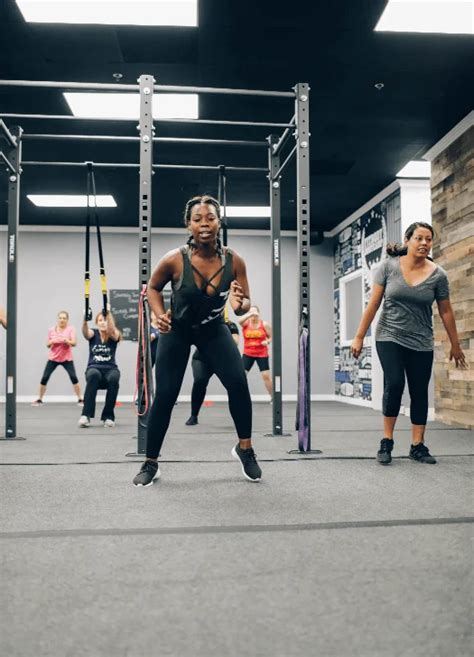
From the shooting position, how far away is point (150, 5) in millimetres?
3965

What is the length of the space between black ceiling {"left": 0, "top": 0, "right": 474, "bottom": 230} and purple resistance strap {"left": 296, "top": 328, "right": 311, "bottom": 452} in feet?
6.90

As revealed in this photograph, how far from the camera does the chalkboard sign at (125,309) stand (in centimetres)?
983

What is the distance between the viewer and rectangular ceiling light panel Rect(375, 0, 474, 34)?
3946 millimetres

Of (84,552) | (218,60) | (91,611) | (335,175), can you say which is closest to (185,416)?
(335,175)

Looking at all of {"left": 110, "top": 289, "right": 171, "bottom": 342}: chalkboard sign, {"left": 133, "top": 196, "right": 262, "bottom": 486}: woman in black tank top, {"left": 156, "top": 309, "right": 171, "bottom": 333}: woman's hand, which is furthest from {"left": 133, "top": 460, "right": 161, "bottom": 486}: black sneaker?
{"left": 110, "top": 289, "right": 171, "bottom": 342}: chalkboard sign

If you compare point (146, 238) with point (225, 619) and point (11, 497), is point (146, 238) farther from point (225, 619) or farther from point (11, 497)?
point (225, 619)

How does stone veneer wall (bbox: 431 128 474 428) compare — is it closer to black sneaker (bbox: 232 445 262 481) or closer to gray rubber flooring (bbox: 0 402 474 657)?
gray rubber flooring (bbox: 0 402 474 657)

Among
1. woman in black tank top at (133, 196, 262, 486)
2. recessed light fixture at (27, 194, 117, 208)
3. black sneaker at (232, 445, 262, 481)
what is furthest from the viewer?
recessed light fixture at (27, 194, 117, 208)

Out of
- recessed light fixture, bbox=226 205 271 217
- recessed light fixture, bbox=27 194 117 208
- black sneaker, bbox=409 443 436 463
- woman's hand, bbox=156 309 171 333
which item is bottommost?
black sneaker, bbox=409 443 436 463

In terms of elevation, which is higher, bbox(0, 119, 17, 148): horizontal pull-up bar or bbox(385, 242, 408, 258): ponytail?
bbox(0, 119, 17, 148): horizontal pull-up bar

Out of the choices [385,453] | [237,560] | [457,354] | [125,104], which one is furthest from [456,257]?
[237,560]

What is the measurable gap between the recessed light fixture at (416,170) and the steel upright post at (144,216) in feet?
13.4

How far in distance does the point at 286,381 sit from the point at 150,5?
672 centimetres

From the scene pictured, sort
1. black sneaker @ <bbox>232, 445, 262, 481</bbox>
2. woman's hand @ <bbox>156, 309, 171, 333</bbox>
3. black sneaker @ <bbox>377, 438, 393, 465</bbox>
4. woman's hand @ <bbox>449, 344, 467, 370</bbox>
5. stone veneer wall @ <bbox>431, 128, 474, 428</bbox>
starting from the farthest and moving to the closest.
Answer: stone veneer wall @ <bbox>431, 128, 474, 428</bbox> < woman's hand @ <bbox>449, 344, 467, 370</bbox> < black sneaker @ <bbox>377, 438, 393, 465</bbox> < black sneaker @ <bbox>232, 445, 262, 481</bbox> < woman's hand @ <bbox>156, 309, 171, 333</bbox>
